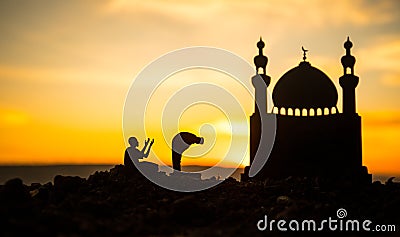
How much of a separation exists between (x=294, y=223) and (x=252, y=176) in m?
14.3

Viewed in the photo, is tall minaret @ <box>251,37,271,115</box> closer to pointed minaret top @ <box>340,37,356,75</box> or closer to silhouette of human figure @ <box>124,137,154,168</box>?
pointed minaret top @ <box>340,37,356,75</box>

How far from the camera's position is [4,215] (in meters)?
10.8

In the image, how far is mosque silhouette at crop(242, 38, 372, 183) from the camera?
27.0 meters

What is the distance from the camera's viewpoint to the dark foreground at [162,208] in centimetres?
1091

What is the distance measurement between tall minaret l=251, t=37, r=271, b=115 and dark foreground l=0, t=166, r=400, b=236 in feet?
28.8

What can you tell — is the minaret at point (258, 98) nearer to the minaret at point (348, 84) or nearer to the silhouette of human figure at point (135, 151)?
the minaret at point (348, 84)

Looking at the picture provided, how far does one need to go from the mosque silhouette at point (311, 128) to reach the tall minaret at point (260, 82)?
0.17 feet

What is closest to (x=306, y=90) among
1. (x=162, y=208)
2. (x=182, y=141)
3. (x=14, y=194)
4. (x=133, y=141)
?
(x=182, y=141)

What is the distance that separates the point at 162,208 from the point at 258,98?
51.6ft

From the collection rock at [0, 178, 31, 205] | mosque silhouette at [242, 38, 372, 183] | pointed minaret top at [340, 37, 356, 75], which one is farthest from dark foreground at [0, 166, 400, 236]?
pointed minaret top at [340, 37, 356, 75]

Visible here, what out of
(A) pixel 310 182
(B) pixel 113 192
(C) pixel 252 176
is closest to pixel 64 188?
(B) pixel 113 192

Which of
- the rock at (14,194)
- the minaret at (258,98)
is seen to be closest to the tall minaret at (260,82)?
the minaret at (258,98)

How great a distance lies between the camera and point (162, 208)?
13.9 meters

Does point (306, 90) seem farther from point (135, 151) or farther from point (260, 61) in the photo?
point (135, 151)
